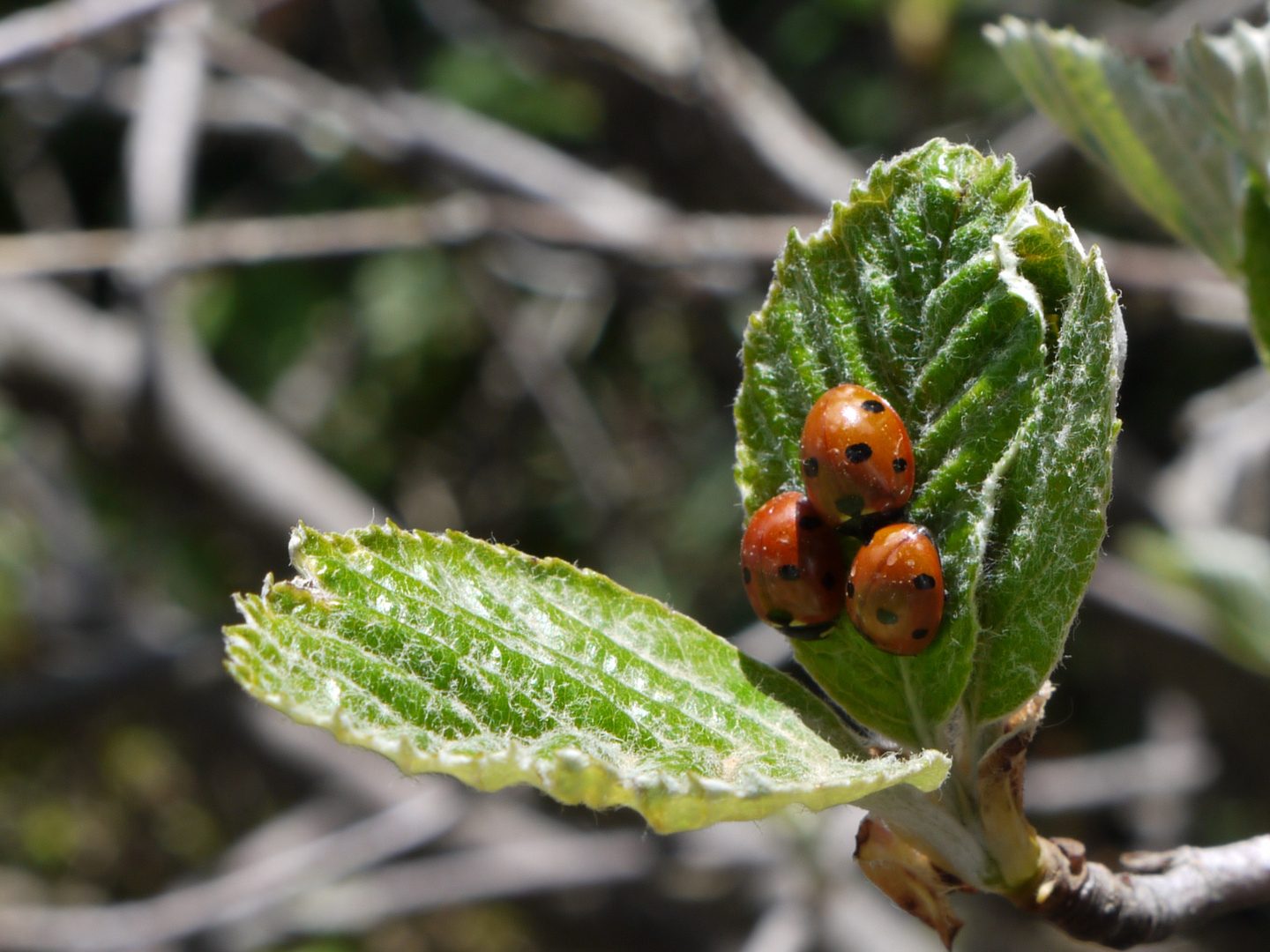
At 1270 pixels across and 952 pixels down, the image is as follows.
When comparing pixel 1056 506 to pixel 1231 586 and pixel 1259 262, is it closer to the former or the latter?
pixel 1259 262

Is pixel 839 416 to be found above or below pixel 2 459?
below

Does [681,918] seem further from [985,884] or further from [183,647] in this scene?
[985,884]

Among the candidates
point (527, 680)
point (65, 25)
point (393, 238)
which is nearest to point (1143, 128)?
point (527, 680)

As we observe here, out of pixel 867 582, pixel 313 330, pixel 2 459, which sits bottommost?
pixel 867 582

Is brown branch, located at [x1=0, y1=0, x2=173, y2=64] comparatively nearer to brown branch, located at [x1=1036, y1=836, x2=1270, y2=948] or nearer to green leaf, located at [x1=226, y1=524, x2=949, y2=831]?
green leaf, located at [x1=226, y1=524, x2=949, y2=831]

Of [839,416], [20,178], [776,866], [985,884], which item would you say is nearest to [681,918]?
[776,866]
